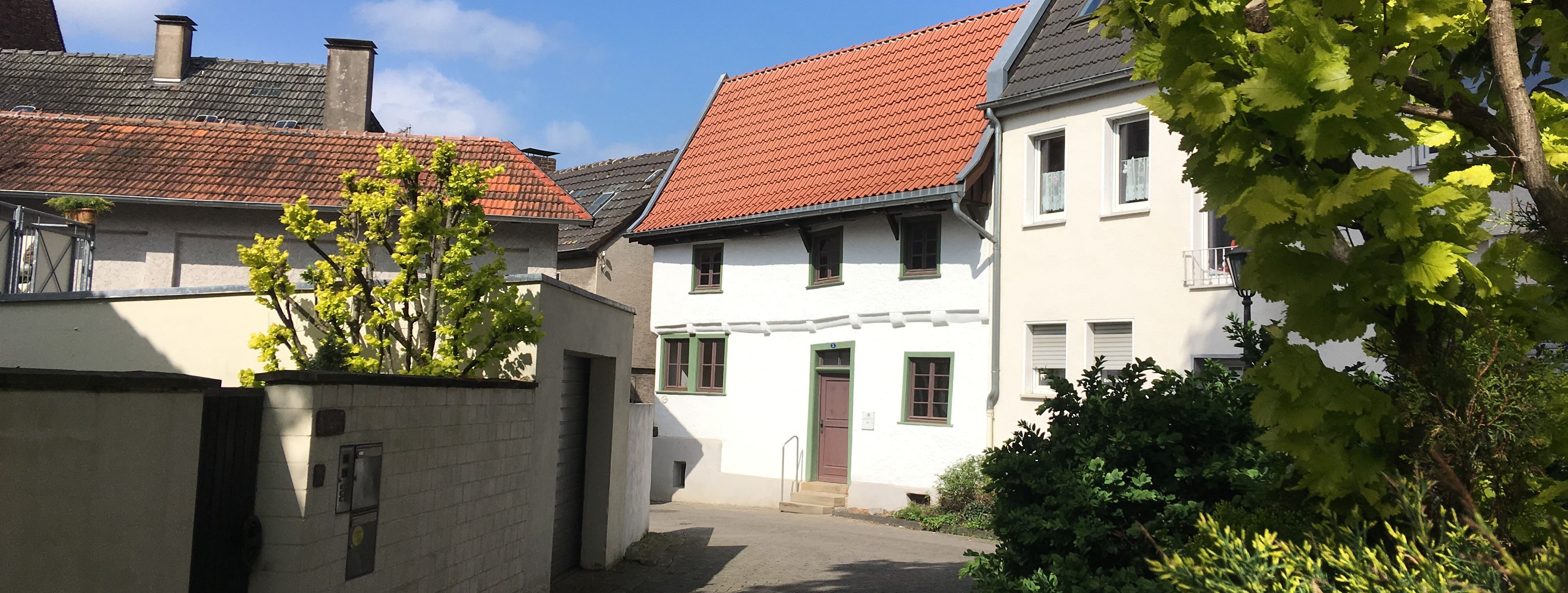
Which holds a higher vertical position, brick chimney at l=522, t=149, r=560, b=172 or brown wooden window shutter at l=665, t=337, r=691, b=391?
brick chimney at l=522, t=149, r=560, b=172

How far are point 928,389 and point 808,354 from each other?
2.87m

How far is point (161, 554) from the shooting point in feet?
18.6

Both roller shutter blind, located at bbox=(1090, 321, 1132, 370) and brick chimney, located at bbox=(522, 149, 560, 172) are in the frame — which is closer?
roller shutter blind, located at bbox=(1090, 321, 1132, 370)

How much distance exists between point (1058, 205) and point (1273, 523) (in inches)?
577

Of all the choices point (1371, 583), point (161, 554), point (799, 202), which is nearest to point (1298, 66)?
point (1371, 583)

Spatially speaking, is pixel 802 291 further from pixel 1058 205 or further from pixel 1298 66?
pixel 1298 66

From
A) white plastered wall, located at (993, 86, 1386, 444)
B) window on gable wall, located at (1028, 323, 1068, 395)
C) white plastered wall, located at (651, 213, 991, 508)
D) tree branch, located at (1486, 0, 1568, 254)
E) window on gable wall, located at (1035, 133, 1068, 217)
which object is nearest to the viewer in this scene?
tree branch, located at (1486, 0, 1568, 254)

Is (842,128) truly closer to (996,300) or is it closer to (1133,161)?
(996,300)

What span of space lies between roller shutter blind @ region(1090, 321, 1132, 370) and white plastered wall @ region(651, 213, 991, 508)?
7.10 ft

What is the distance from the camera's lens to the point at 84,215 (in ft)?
48.4

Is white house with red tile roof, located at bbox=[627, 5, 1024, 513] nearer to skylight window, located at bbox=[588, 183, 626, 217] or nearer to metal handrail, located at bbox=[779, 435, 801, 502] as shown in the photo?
metal handrail, located at bbox=[779, 435, 801, 502]

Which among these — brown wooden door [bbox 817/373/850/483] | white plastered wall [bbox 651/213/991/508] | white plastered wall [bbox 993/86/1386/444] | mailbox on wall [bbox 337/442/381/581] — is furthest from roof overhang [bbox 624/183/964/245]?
mailbox on wall [bbox 337/442/381/581]

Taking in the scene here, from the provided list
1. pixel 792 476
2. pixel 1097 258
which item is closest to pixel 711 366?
pixel 792 476

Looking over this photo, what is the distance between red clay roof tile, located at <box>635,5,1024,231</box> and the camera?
21.7 meters
